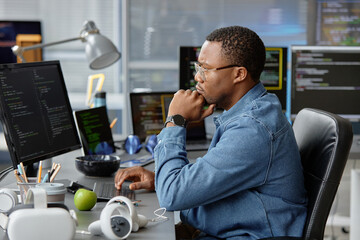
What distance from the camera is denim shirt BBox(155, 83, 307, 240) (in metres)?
1.34

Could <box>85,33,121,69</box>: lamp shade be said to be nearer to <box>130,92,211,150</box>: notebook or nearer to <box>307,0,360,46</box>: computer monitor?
<box>130,92,211,150</box>: notebook

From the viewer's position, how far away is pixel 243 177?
4.42 feet

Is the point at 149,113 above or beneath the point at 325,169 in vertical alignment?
beneath

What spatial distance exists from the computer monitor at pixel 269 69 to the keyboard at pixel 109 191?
1.36 meters

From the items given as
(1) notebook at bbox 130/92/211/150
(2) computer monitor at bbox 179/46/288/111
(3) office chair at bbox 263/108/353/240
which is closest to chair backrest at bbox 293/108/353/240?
(3) office chair at bbox 263/108/353/240

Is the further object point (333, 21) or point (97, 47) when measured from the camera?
point (333, 21)

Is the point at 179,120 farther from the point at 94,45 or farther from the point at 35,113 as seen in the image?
the point at 94,45

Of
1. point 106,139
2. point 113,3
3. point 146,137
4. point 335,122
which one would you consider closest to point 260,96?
point 335,122

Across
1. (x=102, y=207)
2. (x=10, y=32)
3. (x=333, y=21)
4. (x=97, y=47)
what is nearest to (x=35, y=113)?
(x=102, y=207)

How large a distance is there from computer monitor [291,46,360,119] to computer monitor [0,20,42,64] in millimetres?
2323

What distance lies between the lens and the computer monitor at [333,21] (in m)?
4.14

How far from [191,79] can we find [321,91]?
81cm

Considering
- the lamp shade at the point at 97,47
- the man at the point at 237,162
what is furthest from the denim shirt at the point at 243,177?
the lamp shade at the point at 97,47

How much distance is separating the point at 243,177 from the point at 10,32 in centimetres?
355
